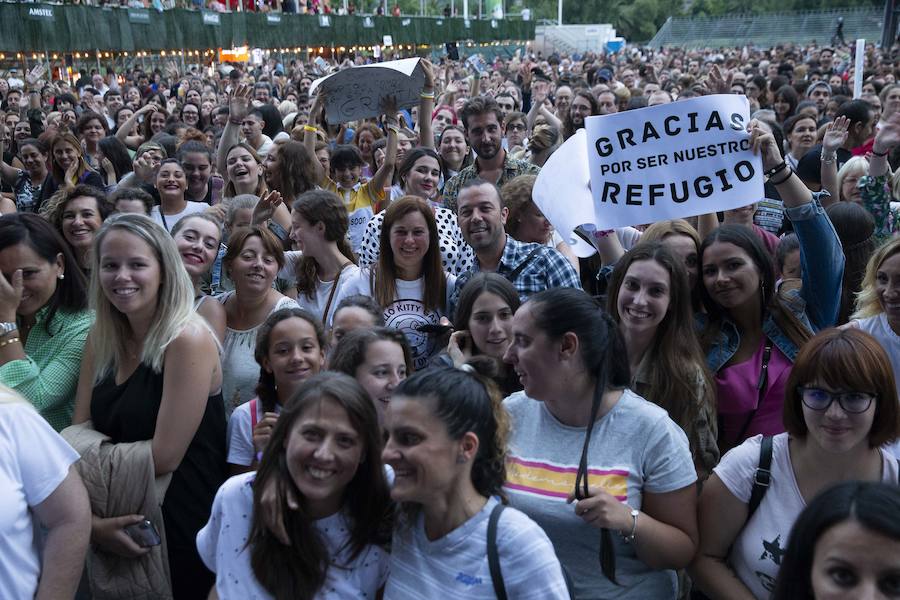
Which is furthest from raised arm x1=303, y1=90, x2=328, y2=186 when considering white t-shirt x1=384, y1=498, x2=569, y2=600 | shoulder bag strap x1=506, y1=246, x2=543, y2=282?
Answer: white t-shirt x1=384, y1=498, x2=569, y2=600

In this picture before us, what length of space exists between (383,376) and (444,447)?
105cm

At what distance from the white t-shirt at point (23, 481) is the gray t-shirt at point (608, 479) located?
1354 mm

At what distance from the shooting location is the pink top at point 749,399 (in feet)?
11.3

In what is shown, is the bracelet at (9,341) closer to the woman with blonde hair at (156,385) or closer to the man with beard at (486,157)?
the woman with blonde hair at (156,385)

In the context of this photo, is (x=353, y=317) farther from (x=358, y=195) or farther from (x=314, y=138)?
(x=314, y=138)

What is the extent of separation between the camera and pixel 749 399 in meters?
3.45

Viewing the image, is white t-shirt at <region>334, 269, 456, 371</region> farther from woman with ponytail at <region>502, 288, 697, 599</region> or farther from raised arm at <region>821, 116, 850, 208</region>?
raised arm at <region>821, 116, 850, 208</region>

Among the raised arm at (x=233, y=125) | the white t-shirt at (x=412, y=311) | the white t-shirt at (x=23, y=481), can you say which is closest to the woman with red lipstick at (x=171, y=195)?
the raised arm at (x=233, y=125)

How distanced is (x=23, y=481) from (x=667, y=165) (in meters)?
3.27

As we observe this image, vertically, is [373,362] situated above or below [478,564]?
above

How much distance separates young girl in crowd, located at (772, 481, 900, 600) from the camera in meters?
1.94

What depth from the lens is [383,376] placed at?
11.2ft

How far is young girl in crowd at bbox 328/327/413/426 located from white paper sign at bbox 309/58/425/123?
515 cm

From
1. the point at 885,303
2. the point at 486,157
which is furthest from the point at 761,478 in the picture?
the point at 486,157
